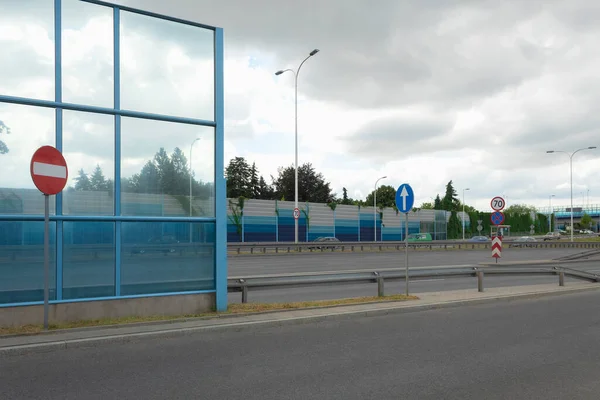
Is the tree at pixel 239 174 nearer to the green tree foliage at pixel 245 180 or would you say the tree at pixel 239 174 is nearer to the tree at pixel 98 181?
the green tree foliage at pixel 245 180

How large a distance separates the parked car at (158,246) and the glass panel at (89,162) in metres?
0.78

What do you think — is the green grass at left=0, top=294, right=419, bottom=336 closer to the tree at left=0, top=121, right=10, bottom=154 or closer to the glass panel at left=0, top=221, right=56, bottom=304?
the glass panel at left=0, top=221, right=56, bottom=304

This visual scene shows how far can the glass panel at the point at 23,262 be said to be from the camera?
8.08m

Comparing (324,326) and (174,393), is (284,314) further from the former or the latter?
(174,393)

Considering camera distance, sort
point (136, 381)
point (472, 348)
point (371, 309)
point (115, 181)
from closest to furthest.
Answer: point (136, 381) < point (472, 348) < point (115, 181) < point (371, 309)

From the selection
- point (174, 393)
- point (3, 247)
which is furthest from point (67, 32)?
point (174, 393)

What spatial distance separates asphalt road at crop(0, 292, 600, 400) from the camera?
5496 mm

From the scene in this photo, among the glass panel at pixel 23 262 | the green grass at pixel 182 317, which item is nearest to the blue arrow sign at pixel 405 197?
the green grass at pixel 182 317

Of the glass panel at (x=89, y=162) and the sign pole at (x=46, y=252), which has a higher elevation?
the glass panel at (x=89, y=162)

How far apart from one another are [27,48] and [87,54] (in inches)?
36.0

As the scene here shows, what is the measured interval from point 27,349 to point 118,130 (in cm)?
386

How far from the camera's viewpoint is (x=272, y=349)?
745 centimetres

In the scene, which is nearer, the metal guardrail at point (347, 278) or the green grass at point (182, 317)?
the green grass at point (182, 317)

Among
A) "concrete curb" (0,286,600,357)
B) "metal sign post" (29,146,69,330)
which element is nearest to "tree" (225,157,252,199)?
"concrete curb" (0,286,600,357)
